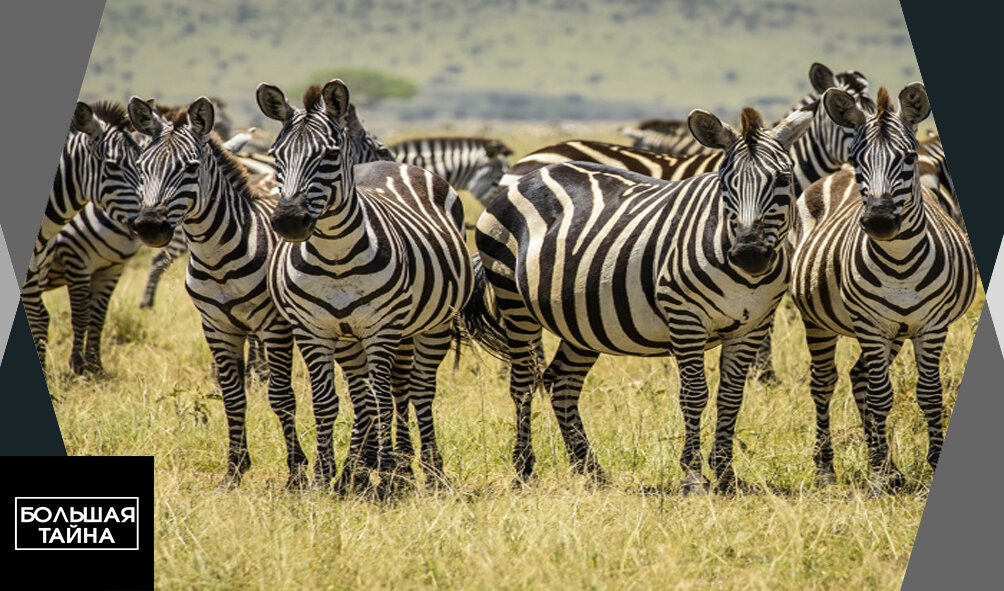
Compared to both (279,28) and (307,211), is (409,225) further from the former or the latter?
(279,28)

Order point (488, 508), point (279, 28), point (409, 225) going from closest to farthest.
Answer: point (488, 508) → point (409, 225) → point (279, 28)

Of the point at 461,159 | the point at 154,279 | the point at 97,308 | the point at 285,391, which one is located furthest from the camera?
the point at 461,159

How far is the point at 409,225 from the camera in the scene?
5750mm

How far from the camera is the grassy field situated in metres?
4.21

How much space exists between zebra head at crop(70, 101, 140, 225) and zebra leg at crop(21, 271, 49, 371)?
4.22 feet

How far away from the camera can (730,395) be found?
5.41m

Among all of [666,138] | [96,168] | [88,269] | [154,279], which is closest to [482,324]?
[96,168]

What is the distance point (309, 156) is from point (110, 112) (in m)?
3.01

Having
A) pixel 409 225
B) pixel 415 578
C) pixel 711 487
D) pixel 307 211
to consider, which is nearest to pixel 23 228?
pixel 307 211

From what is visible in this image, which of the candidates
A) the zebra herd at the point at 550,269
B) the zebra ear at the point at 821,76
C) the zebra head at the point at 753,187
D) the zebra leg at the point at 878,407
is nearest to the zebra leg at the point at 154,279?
the zebra herd at the point at 550,269

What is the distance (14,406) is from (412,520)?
6.43ft

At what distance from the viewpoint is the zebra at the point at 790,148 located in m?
8.12

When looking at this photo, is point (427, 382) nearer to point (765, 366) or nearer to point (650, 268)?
point (650, 268)

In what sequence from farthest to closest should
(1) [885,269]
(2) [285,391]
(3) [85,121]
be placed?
(3) [85,121] → (2) [285,391] → (1) [885,269]
